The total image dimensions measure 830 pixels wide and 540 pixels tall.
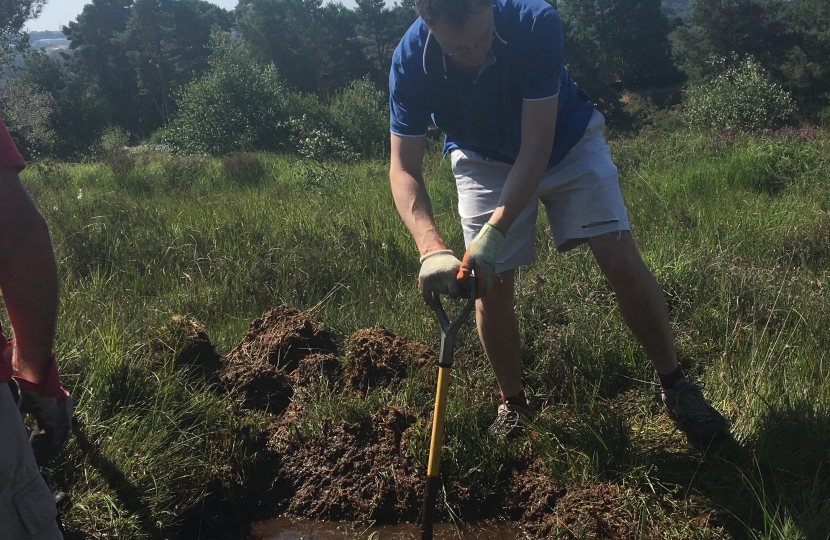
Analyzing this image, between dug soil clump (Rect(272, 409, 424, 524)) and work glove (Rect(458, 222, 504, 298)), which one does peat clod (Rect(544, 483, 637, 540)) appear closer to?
dug soil clump (Rect(272, 409, 424, 524))

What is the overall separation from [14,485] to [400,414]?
1.60m

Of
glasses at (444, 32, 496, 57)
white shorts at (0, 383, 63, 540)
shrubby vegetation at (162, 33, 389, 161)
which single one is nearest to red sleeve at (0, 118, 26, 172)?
white shorts at (0, 383, 63, 540)

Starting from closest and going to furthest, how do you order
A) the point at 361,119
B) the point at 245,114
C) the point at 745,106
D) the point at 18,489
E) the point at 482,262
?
the point at 18,489, the point at 482,262, the point at 745,106, the point at 361,119, the point at 245,114

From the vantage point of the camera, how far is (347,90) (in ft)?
61.9

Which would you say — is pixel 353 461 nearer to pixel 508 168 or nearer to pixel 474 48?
pixel 508 168

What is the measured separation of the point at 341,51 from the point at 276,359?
4871 cm

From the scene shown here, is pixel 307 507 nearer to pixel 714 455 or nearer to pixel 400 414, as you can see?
pixel 400 414

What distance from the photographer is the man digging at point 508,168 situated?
229 centimetres

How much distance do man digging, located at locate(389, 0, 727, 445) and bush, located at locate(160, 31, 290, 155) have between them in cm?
1611

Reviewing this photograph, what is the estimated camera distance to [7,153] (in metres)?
1.35

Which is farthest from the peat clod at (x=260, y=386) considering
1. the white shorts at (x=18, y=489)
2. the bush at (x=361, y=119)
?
the bush at (x=361, y=119)

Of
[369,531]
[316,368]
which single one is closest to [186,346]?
[316,368]

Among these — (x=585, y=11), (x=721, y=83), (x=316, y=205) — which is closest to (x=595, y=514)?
(x=316, y=205)

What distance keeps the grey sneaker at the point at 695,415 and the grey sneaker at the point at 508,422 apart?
565 millimetres
